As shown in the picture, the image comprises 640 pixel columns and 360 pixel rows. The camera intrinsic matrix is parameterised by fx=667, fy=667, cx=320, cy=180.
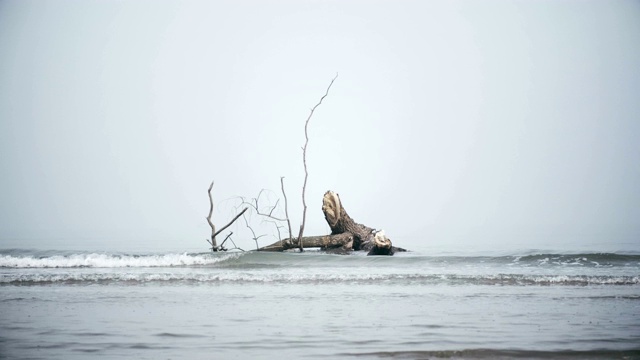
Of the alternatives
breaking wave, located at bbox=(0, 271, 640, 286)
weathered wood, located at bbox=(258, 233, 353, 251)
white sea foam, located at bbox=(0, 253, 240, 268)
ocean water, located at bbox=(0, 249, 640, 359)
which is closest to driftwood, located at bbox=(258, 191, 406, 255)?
weathered wood, located at bbox=(258, 233, 353, 251)

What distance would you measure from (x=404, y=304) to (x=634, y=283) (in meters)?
7.47

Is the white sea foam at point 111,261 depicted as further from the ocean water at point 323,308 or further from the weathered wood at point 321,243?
the weathered wood at point 321,243

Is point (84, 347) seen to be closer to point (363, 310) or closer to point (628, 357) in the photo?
point (363, 310)

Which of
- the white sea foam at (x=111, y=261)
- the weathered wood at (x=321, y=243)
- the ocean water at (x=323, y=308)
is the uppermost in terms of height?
the weathered wood at (x=321, y=243)

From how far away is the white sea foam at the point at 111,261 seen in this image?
73.5ft

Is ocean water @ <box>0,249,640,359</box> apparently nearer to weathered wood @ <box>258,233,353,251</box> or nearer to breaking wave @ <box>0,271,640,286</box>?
breaking wave @ <box>0,271,640,286</box>

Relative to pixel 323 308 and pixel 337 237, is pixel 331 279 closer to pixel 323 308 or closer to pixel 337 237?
pixel 323 308

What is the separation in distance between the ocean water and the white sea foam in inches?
2.5

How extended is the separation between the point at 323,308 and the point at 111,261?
12635 millimetres

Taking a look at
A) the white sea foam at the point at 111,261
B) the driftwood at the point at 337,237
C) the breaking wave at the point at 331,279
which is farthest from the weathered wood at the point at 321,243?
the breaking wave at the point at 331,279

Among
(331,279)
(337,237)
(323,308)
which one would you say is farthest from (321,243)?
(323,308)

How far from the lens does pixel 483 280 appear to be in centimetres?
1748

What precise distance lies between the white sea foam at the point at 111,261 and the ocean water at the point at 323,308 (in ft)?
0.21

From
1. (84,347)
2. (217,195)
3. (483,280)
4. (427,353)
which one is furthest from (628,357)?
(217,195)
